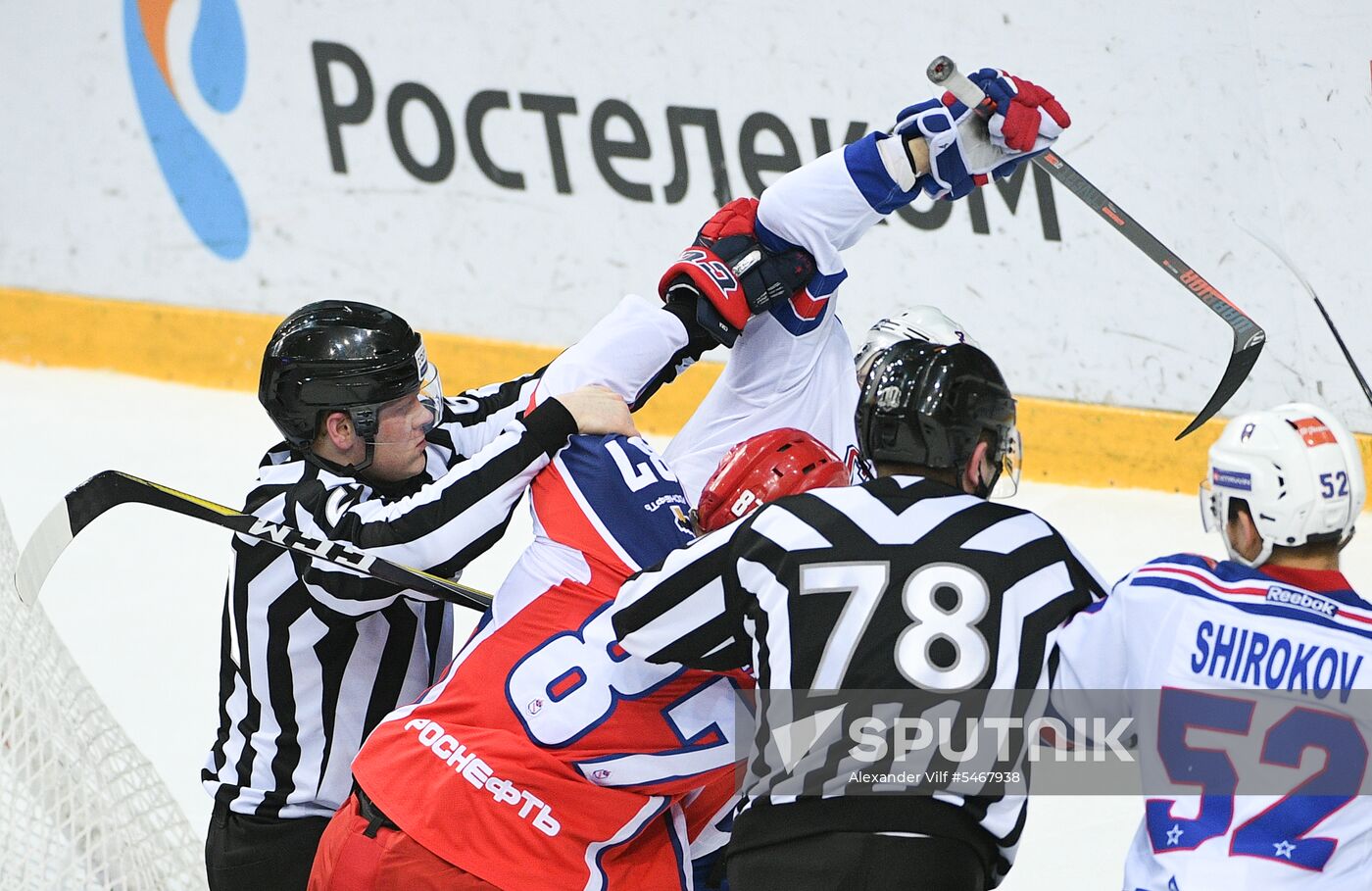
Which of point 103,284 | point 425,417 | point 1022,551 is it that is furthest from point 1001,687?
point 103,284

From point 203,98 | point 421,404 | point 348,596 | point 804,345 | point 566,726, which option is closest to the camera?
point 566,726

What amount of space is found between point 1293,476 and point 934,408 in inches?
13.3

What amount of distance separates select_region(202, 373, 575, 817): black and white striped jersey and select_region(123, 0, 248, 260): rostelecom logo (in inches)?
164

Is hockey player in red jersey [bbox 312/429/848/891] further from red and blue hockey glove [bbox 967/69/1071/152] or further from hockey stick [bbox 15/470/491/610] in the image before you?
red and blue hockey glove [bbox 967/69/1071/152]

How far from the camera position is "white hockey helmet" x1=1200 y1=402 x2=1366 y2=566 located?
1555 mm

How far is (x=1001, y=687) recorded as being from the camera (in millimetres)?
1625

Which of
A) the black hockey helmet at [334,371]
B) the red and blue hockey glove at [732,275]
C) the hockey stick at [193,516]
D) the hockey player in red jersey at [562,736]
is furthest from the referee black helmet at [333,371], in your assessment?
the red and blue hockey glove at [732,275]

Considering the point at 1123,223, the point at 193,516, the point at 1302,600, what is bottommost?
the point at 1302,600

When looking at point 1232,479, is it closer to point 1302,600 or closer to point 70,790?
point 1302,600

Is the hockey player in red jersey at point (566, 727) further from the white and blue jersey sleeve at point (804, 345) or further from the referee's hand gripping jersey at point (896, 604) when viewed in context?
the white and blue jersey sleeve at point (804, 345)

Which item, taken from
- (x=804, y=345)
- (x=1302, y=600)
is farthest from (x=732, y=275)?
(x=1302, y=600)

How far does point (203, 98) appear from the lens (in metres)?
6.10

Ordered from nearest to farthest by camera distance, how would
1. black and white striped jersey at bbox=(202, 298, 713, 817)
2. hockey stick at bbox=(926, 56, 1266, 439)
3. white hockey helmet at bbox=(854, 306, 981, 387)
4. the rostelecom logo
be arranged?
black and white striped jersey at bbox=(202, 298, 713, 817) → hockey stick at bbox=(926, 56, 1266, 439) → white hockey helmet at bbox=(854, 306, 981, 387) → the rostelecom logo

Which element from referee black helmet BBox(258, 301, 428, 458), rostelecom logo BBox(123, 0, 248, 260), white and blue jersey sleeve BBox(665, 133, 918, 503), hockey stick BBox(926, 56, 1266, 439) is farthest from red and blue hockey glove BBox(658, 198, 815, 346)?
rostelecom logo BBox(123, 0, 248, 260)
